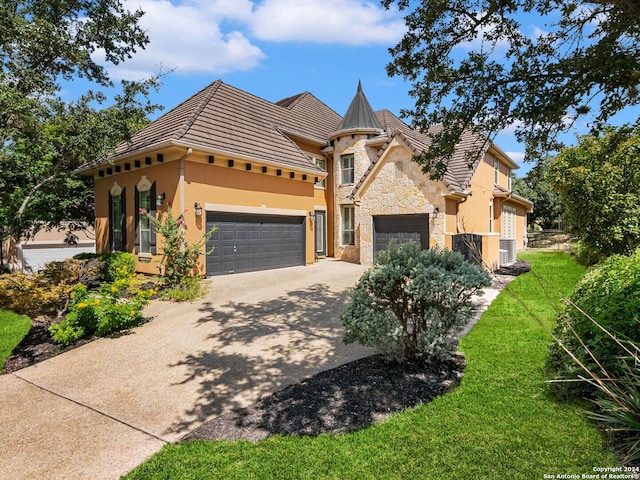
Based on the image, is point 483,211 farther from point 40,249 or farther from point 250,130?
point 40,249

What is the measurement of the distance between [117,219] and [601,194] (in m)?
18.1

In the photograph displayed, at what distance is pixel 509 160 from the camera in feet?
74.9

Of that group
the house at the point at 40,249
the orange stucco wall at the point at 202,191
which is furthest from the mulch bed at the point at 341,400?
the house at the point at 40,249

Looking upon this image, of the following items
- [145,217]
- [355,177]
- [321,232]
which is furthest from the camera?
[321,232]

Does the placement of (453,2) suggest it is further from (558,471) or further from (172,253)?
(172,253)

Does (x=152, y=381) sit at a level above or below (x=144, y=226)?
below

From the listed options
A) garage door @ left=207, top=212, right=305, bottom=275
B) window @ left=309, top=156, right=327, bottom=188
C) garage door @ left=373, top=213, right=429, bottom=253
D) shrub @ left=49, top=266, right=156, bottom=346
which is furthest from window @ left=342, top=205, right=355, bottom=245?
shrub @ left=49, top=266, right=156, bottom=346

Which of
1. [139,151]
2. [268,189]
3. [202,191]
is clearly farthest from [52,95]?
[268,189]

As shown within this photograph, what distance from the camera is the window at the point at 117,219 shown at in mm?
14633

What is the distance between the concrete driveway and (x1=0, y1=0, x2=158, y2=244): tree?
20.8ft

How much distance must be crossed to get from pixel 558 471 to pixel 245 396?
339 cm

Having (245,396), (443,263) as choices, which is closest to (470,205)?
(443,263)

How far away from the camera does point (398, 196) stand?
1571cm

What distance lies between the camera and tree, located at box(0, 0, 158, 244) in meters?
9.53
